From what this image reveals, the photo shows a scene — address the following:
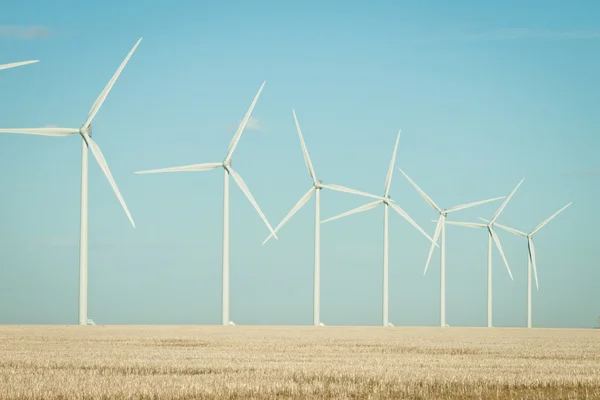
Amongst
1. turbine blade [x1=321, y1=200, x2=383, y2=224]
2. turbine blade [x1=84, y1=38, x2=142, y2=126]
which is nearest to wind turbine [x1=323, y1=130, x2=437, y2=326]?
turbine blade [x1=321, y1=200, x2=383, y2=224]

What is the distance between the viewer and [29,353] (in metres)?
41.8

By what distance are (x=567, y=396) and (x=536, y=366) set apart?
9.78m

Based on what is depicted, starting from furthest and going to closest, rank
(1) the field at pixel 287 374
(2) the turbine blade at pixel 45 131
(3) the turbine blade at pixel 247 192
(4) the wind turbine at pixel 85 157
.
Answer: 1. (3) the turbine blade at pixel 247 192
2. (4) the wind turbine at pixel 85 157
3. (2) the turbine blade at pixel 45 131
4. (1) the field at pixel 287 374

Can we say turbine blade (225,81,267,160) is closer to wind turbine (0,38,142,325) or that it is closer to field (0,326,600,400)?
wind turbine (0,38,142,325)

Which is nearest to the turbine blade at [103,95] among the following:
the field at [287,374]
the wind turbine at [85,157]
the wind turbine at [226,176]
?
the wind turbine at [85,157]

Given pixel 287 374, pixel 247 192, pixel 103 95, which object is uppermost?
pixel 103 95

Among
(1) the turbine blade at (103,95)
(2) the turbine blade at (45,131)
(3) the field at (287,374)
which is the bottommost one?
(3) the field at (287,374)

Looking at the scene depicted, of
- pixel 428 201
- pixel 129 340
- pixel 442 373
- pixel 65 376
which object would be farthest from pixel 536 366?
pixel 428 201

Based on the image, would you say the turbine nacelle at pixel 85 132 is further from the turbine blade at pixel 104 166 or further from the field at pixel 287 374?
the field at pixel 287 374

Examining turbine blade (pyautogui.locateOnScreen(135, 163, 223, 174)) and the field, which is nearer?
the field

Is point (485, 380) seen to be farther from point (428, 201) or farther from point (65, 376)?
point (428, 201)

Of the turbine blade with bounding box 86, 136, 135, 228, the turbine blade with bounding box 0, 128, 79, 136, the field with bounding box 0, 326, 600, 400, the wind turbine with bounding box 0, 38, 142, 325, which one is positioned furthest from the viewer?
the wind turbine with bounding box 0, 38, 142, 325

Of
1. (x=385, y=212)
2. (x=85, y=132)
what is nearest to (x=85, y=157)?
(x=85, y=132)

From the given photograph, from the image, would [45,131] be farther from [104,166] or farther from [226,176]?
[226,176]
